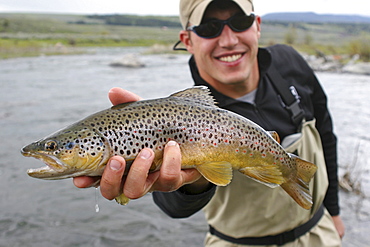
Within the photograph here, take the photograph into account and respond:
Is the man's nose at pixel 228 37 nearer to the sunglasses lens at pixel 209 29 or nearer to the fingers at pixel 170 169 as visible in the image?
the sunglasses lens at pixel 209 29

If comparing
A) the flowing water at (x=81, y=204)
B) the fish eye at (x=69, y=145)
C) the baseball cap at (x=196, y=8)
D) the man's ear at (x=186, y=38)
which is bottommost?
the flowing water at (x=81, y=204)

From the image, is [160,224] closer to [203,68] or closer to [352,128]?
[203,68]

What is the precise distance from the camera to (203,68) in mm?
2988

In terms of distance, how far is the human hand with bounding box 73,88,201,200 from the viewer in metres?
1.66

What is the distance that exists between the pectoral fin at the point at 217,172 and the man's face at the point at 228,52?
1102mm

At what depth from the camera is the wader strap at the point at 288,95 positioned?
286 centimetres

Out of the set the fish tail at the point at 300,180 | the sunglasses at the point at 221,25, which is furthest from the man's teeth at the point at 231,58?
the fish tail at the point at 300,180

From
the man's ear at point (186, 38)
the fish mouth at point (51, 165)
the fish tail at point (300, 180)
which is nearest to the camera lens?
the fish mouth at point (51, 165)

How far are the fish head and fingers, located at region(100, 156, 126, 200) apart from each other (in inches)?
2.5

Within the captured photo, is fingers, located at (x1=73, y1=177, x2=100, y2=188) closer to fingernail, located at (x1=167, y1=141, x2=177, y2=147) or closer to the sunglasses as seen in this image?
fingernail, located at (x1=167, y1=141, x2=177, y2=147)

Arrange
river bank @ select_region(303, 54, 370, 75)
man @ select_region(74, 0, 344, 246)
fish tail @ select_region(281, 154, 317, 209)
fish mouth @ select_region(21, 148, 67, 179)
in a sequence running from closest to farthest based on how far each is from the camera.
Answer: fish mouth @ select_region(21, 148, 67, 179) < fish tail @ select_region(281, 154, 317, 209) < man @ select_region(74, 0, 344, 246) < river bank @ select_region(303, 54, 370, 75)

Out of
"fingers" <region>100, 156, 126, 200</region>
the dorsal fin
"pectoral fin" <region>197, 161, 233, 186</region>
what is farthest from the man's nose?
"fingers" <region>100, 156, 126, 200</region>

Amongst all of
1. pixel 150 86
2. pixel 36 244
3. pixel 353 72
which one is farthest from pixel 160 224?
pixel 353 72

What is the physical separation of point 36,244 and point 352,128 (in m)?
8.15
